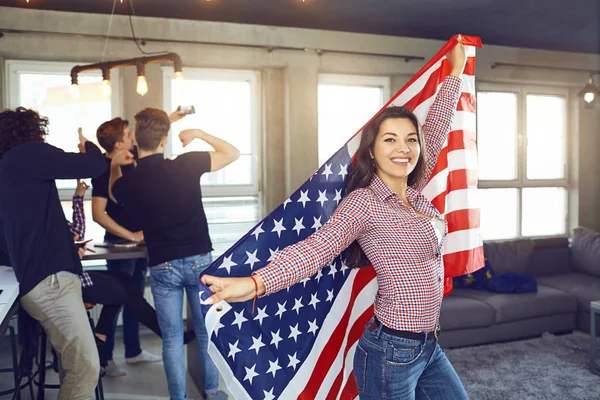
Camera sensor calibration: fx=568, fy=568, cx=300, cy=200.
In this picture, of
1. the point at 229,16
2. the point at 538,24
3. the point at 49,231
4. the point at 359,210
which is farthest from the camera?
the point at 538,24

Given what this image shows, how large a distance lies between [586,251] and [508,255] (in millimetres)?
833

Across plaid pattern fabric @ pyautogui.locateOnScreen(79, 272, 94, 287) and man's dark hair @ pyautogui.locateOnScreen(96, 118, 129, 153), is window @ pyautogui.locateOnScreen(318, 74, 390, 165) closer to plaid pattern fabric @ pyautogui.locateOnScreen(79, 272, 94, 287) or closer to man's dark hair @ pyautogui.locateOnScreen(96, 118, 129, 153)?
man's dark hair @ pyautogui.locateOnScreen(96, 118, 129, 153)

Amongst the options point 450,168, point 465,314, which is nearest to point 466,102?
point 450,168

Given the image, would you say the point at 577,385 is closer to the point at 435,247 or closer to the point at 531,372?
the point at 531,372

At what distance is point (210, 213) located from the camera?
557 centimetres

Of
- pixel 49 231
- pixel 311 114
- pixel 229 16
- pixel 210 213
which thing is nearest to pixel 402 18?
pixel 311 114

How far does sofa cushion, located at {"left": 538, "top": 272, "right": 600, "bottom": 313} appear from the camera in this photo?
4.87m

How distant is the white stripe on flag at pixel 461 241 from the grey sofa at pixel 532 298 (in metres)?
2.24

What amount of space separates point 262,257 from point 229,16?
12.2 feet

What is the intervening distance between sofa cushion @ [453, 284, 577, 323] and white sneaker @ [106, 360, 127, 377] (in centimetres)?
276

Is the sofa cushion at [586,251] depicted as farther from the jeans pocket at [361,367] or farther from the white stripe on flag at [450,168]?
the jeans pocket at [361,367]

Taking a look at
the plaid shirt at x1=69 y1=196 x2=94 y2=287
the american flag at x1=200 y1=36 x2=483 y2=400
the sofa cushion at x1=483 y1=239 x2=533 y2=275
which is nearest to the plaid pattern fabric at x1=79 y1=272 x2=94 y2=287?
the plaid shirt at x1=69 y1=196 x2=94 y2=287

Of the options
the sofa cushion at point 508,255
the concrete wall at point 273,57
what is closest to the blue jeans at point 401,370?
the sofa cushion at point 508,255

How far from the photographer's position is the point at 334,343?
2.05m
